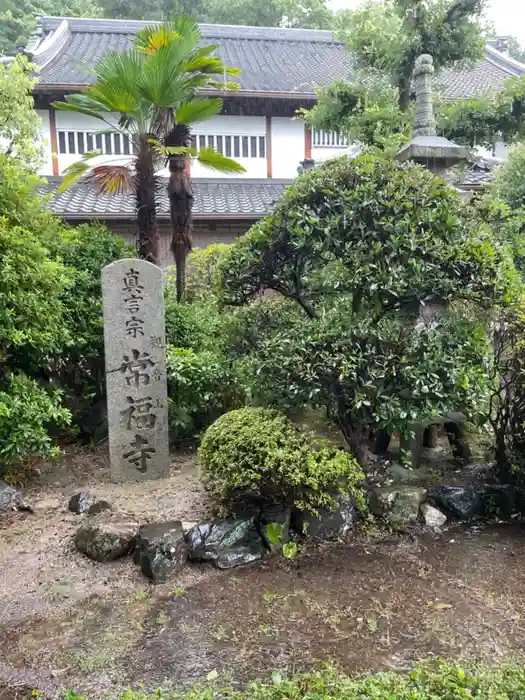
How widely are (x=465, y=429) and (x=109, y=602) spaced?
12.0 feet

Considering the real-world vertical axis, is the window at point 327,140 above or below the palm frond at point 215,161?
above

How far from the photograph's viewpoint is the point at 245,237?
520cm

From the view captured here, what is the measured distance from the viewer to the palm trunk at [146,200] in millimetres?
7129

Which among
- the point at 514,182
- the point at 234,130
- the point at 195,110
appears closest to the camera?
the point at 195,110

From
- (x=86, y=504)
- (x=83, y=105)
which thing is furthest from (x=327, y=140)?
(x=86, y=504)

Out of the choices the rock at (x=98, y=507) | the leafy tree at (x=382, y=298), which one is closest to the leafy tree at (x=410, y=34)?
the leafy tree at (x=382, y=298)

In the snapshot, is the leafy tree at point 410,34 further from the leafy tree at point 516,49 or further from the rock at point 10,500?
the leafy tree at point 516,49

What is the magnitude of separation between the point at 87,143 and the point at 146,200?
7036 mm

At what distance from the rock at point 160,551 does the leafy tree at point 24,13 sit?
22419 millimetres

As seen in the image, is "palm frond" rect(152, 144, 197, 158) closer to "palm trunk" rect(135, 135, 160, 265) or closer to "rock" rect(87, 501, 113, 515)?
"palm trunk" rect(135, 135, 160, 265)

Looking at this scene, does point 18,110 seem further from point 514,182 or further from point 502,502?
point 502,502

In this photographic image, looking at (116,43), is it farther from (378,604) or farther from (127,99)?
(378,604)

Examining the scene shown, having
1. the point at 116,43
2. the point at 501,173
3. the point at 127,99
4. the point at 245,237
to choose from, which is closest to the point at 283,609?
the point at 245,237

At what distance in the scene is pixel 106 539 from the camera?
4.16 metres
